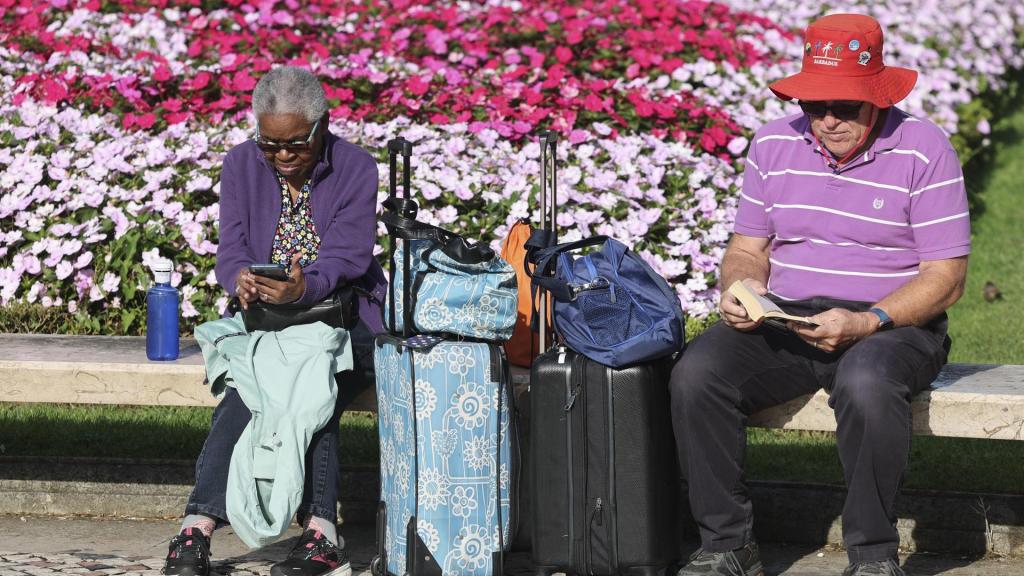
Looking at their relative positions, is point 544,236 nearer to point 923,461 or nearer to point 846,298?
point 846,298

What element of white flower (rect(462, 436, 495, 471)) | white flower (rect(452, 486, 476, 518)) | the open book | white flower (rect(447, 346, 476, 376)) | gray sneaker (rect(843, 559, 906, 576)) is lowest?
gray sneaker (rect(843, 559, 906, 576))

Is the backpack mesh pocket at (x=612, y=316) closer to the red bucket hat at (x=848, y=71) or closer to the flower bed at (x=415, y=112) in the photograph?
the red bucket hat at (x=848, y=71)

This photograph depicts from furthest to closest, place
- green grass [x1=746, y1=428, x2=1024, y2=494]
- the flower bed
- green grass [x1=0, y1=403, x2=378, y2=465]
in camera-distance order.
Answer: the flower bed < green grass [x1=0, y1=403, x2=378, y2=465] < green grass [x1=746, y1=428, x2=1024, y2=494]

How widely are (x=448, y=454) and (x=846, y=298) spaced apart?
1168 millimetres

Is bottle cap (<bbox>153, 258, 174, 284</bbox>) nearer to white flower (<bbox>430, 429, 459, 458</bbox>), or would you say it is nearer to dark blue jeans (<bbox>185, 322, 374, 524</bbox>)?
dark blue jeans (<bbox>185, 322, 374, 524</bbox>)

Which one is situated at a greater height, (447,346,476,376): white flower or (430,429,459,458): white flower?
(447,346,476,376): white flower

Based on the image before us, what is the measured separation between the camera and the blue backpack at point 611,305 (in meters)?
3.97

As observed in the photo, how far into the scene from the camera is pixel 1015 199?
349 inches

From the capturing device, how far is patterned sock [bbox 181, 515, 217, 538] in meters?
4.15

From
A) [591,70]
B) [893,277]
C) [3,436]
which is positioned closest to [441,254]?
[893,277]

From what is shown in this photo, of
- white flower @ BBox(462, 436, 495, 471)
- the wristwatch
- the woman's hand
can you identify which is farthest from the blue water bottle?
the wristwatch

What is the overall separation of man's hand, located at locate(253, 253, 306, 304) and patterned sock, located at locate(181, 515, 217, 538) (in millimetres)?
622

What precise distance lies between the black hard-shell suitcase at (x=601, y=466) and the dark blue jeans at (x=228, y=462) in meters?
0.58

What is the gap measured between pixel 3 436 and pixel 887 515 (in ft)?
10.6
